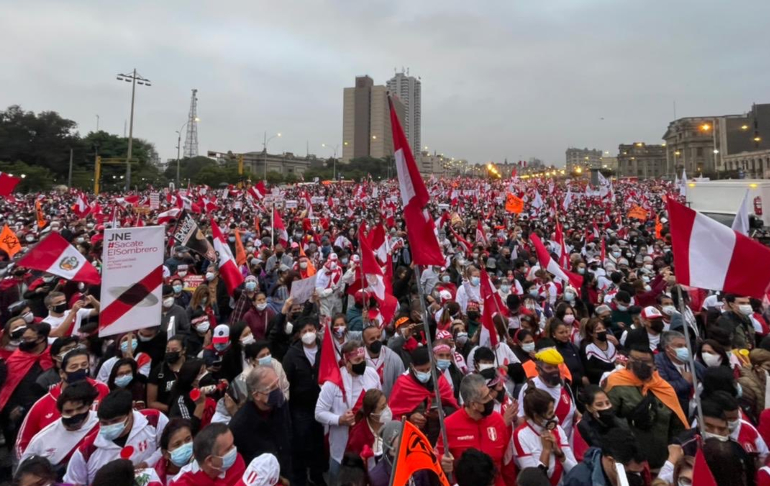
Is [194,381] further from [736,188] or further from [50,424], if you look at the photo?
[736,188]

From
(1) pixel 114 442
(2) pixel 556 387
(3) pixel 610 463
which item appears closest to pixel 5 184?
(1) pixel 114 442

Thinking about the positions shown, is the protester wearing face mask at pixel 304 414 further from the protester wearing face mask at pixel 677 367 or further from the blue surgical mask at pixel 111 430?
the protester wearing face mask at pixel 677 367

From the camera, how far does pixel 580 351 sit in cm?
562

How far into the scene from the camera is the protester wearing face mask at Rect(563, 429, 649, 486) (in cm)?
281

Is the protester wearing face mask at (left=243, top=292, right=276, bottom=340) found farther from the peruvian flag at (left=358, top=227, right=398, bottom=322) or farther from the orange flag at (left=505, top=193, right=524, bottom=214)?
the orange flag at (left=505, top=193, right=524, bottom=214)

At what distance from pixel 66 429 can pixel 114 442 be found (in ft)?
1.43

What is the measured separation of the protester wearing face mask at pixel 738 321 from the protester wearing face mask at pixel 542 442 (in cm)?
360

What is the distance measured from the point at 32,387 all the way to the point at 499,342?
487 centimetres

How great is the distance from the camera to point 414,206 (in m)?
3.50

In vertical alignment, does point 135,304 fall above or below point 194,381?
A: above

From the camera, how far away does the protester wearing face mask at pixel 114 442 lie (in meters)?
3.08

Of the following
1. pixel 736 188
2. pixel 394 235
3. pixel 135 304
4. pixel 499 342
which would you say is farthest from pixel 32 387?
pixel 736 188

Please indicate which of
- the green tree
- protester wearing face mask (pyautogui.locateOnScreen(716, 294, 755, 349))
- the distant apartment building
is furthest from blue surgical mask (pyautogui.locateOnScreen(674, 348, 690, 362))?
the distant apartment building

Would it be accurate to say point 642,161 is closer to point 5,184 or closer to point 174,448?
point 5,184
